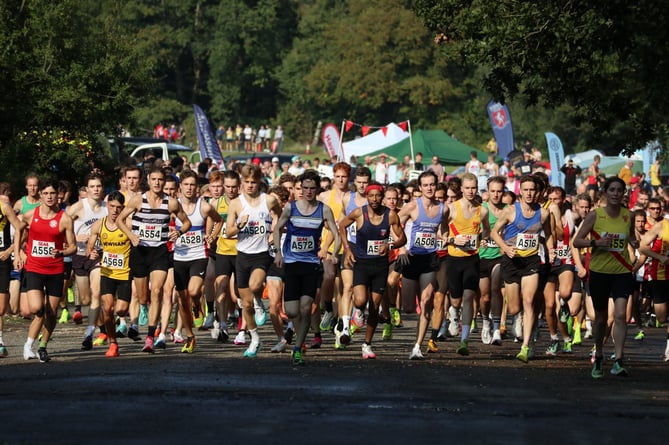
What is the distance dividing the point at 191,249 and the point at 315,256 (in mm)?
1955

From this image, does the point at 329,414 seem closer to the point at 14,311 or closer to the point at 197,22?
the point at 14,311

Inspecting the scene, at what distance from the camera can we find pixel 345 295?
18125 mm

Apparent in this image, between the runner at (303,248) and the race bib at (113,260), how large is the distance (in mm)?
1914

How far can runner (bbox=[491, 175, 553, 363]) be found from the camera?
1669 cm

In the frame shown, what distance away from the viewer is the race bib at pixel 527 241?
16.8 metres

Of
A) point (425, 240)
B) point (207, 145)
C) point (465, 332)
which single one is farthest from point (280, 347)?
point (207, 145)

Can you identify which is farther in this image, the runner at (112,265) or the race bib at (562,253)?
the race bib at (562,253)

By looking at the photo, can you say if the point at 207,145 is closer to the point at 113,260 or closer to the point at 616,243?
the point at 113,260

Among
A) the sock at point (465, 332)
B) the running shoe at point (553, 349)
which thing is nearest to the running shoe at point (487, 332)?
the running shoe at point (553, 349)

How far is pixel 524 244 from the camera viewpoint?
16828 millimetres

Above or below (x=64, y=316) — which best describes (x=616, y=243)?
above

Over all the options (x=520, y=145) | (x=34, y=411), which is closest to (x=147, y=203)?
(x=34, y=411)

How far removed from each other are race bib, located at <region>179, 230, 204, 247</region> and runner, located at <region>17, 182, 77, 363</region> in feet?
4.90

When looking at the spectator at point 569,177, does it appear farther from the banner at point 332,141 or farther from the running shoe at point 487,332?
the running shoe at point 487,332
